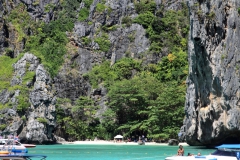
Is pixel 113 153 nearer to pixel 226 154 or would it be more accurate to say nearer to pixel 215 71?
pixel 215 71

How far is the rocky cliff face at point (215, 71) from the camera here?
44125 mm

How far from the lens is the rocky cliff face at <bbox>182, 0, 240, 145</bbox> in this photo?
4412 cm

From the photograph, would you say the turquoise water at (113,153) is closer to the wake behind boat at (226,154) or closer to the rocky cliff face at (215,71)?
the rocky cliff face at (215,71)

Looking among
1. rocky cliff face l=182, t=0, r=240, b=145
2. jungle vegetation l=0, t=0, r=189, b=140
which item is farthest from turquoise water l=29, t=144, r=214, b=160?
jungle vegetation l=0, t=0, r=189, b=140

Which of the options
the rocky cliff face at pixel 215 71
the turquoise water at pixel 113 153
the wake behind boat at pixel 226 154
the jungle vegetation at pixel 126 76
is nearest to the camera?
the wake behind boat at pixel 226 154

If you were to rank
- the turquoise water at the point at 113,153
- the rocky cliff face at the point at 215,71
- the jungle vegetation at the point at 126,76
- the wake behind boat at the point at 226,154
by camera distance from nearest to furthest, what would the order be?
the wake behind boat at the point at 226,154
the turquoise water at the point at 113,153
the rocky cliff face at the point at 215,71
the jungle vegetation at the point at 126,76

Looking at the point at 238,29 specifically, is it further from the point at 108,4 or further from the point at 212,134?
the point at 108,4

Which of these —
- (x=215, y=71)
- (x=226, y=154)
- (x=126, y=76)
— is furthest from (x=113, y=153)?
(x=126, y=76)

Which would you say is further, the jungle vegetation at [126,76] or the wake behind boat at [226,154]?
the jungle vegetation at [126,76]

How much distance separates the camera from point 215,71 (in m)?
45.5

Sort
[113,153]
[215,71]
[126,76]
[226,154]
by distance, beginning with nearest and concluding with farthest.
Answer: [226,154] → [113,153] → [215,71] → [126,76]

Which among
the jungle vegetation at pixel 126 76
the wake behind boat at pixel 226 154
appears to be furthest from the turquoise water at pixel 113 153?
the jungle vegetation at pixel 126 76

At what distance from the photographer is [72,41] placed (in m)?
90.6

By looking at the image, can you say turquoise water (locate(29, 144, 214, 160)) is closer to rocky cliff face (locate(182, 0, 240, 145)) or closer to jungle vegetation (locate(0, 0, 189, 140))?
rocky cliff face (locate(182, 0, 240, 145))
